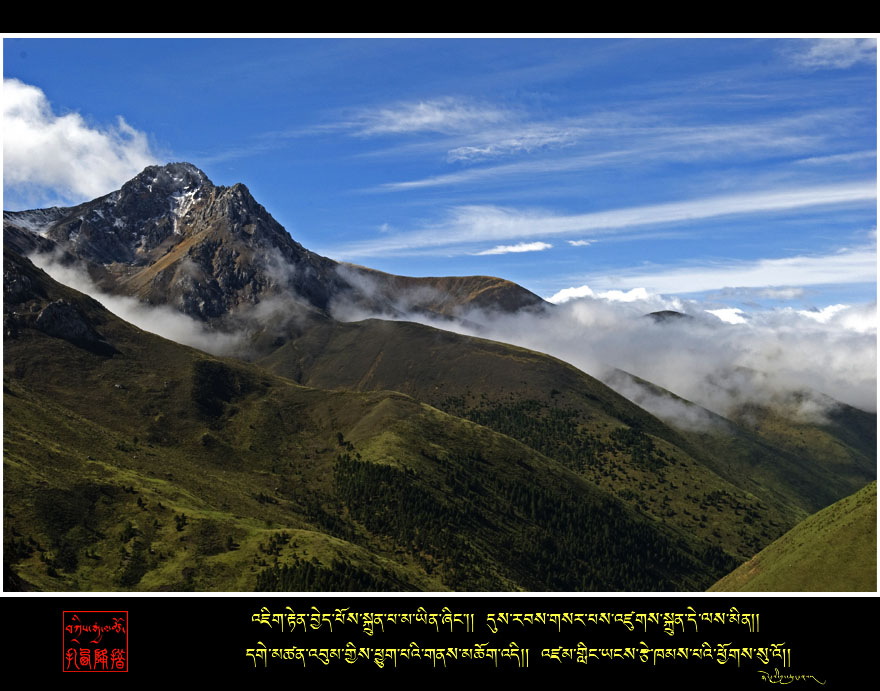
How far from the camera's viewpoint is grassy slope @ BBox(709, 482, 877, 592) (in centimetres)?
11600

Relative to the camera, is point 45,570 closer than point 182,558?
Yes

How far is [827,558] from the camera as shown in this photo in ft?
410

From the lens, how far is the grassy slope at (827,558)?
116000 millimetres
